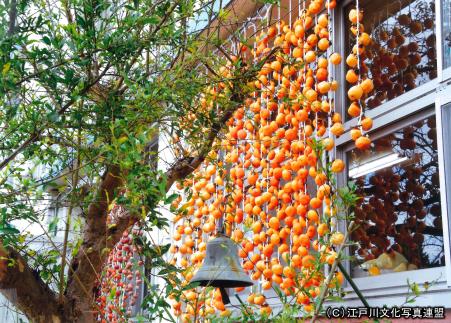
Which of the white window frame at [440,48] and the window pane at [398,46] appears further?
the window pane at [398,46]

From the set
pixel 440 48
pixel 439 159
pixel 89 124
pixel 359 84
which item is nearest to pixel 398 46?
pixel 359 84

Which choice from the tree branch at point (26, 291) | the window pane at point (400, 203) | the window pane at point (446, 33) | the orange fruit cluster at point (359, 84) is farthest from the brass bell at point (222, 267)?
the window pane at point (446, 33)

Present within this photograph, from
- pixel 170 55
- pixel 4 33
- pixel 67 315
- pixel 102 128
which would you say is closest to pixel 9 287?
pixel 67 315

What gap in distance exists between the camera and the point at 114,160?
279cm

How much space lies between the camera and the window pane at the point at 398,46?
13.0ft

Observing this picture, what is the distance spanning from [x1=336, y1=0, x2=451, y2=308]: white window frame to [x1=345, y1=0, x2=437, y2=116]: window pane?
0.11 meters

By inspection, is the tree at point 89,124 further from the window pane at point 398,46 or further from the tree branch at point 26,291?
the window pane at point 398,46

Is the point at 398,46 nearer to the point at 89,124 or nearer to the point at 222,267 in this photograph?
the point at 222,267

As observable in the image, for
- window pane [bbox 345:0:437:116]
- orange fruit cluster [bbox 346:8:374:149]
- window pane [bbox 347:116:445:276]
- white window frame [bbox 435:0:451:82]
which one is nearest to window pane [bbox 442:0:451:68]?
white window frame [bbox 435:0:451:82]

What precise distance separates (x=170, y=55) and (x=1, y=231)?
1.92 m

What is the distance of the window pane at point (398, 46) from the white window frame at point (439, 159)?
11cm

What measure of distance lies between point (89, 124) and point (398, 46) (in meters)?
2.06

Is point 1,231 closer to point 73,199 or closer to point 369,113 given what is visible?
point 73,199

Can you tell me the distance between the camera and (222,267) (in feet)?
11.5
